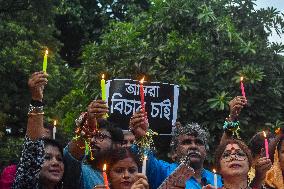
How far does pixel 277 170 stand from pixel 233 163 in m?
0.56

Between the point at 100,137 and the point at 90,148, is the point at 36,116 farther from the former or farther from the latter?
the point at 100,137

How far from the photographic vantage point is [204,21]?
10.7 m

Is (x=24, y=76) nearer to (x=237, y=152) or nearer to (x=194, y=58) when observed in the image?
(x=194, y=58)

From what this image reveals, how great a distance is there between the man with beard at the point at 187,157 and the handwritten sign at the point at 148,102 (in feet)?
0.81

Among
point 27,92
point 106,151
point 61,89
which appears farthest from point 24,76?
point 106,151

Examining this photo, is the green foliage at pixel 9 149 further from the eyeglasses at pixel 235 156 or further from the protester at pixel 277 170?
the eyeglasses at pixel 235 156

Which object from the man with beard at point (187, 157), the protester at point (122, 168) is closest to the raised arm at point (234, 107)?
the man with beard at point (187, 157)

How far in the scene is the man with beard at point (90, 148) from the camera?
4.63 metres

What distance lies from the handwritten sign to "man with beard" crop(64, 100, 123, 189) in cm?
109

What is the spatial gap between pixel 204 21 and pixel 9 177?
22.0 feet

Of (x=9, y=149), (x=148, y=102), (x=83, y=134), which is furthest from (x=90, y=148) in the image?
(x=9, y=149)

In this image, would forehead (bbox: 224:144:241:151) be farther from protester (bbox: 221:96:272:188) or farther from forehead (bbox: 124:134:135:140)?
forehead (bbox: 124:134:135:140)

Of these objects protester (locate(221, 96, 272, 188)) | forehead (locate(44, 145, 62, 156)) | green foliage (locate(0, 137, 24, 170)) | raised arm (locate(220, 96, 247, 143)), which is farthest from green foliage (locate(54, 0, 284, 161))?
forehead (locate(44, 145, 62, 156))

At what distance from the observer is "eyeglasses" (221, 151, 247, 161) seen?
4.92 metres
